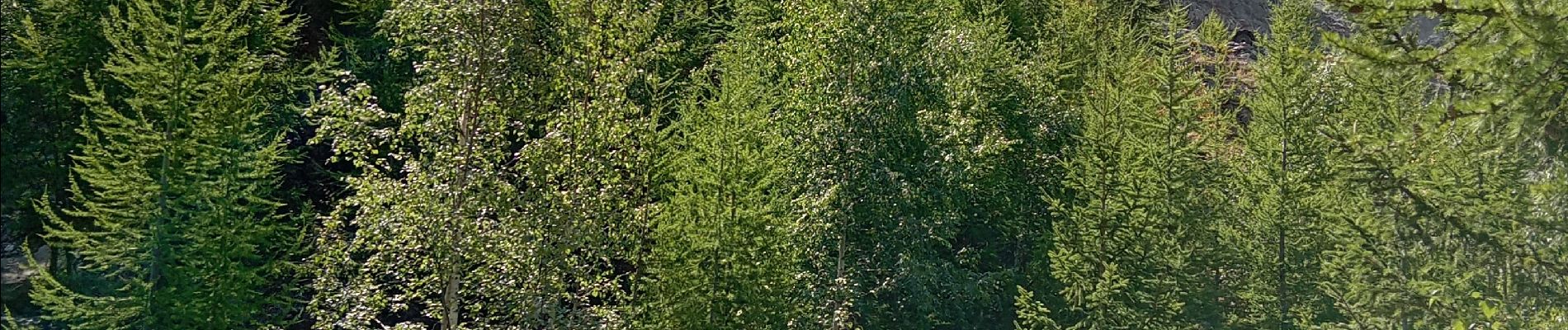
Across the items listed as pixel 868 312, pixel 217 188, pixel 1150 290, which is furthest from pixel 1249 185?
pixel 217 188

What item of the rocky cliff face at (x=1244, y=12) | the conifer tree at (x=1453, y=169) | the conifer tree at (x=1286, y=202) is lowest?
the conifer tree at (x=1453, y=169)

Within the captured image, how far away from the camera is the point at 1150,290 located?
17.4m

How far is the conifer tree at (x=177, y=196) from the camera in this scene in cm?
1619

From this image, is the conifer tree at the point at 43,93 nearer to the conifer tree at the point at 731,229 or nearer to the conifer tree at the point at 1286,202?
the conifer tree at the point at 731,229

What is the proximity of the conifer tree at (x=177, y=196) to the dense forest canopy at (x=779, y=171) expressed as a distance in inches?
2.5

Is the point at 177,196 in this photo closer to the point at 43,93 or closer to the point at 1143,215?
the point at 43,93

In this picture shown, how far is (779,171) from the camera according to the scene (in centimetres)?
1505

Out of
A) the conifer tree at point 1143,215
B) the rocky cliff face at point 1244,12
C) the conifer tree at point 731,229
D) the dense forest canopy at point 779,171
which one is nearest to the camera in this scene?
the dense forest canopy at point 779,171

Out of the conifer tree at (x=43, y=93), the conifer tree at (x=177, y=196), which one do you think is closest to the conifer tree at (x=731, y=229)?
the conifer tree at (x=177, y=196)

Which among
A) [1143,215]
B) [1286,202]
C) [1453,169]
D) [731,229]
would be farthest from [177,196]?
[1453,169]

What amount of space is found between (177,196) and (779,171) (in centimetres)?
901

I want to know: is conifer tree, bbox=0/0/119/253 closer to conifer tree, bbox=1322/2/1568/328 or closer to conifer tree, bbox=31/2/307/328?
conifer tree, bbox=31/2/307/328

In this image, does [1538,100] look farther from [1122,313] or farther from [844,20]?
[1122,313]

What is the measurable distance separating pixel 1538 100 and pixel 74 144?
20.8m
